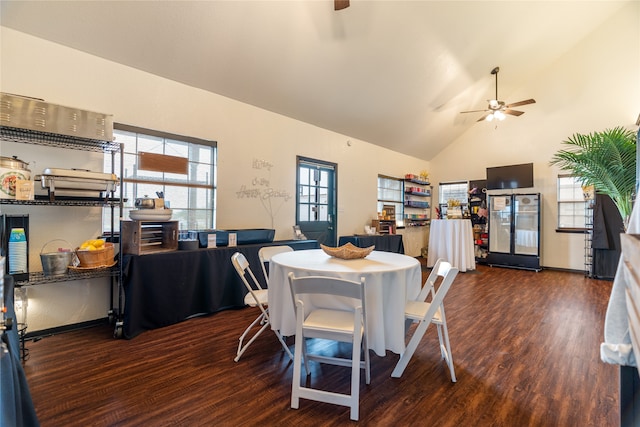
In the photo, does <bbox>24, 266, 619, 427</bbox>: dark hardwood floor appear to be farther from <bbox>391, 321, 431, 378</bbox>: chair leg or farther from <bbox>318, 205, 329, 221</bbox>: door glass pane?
<bbox>318, 205, 329, 221</bbox>: door glass pane

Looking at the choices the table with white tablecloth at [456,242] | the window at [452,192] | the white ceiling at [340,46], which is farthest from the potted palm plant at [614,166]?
the window at [452,192]

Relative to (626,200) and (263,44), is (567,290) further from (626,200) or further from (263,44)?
(263,44)

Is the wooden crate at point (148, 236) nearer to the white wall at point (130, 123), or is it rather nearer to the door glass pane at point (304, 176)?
the white wall at point (130, 123)

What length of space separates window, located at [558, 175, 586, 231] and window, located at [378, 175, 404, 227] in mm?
3266

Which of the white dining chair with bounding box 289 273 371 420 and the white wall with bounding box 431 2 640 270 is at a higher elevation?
the white wall with bounding box 431 2 640 270

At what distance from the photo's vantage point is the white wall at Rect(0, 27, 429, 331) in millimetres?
2648

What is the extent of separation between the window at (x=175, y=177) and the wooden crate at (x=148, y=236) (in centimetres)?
17

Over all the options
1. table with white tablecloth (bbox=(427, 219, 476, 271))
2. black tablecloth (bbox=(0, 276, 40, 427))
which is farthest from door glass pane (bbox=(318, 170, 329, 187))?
black tablecloth (bbox=(0, 276, 40, 427))

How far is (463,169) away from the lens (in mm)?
7641

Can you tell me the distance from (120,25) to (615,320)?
3898mm

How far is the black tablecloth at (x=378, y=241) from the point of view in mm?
5363

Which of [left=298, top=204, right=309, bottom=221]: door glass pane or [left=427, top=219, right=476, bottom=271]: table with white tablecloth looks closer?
[left=298, top=204, right=309, bottom=221]: door glass pane

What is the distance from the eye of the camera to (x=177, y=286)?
10.0ft

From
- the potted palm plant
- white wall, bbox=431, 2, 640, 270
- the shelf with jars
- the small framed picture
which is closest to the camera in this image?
the potted palm plant
